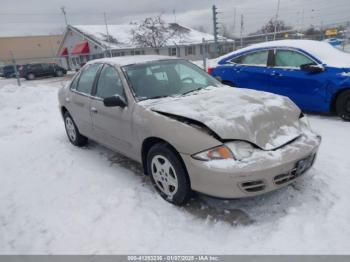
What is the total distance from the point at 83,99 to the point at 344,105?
4686 mm

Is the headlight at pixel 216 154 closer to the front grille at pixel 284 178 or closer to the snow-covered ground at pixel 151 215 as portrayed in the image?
the front grille at pixel 284 178

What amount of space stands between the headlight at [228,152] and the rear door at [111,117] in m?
1.20

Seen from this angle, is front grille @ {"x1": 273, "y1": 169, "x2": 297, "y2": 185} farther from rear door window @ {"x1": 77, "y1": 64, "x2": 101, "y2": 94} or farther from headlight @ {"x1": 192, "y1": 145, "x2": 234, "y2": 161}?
rear door window @ {"x1": 77, "y1": 64, "x2": 101, "y2": 94}

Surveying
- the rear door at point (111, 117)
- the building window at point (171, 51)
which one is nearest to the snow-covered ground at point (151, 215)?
the rear door at point (111, 117)

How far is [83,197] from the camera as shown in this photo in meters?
3.76

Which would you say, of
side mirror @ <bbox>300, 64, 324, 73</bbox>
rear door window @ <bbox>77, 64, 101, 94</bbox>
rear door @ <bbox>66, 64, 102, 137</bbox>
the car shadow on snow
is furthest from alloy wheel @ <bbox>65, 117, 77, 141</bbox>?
side mirror @ <bbox>300, 64, 324, 73</bbox>

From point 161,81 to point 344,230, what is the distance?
8.86 feet

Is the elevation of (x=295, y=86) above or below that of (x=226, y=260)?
above

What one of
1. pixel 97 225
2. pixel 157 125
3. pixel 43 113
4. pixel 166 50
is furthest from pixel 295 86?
pixel 166 50

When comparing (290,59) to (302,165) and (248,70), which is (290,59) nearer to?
(248,70)

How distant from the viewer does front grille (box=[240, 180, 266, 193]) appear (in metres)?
2.83

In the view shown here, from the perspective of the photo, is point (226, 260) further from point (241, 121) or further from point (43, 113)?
point (43, 113)

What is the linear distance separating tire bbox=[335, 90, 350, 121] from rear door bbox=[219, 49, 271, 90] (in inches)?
58.1

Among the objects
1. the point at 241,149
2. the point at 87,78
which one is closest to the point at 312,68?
the point at 241,149
